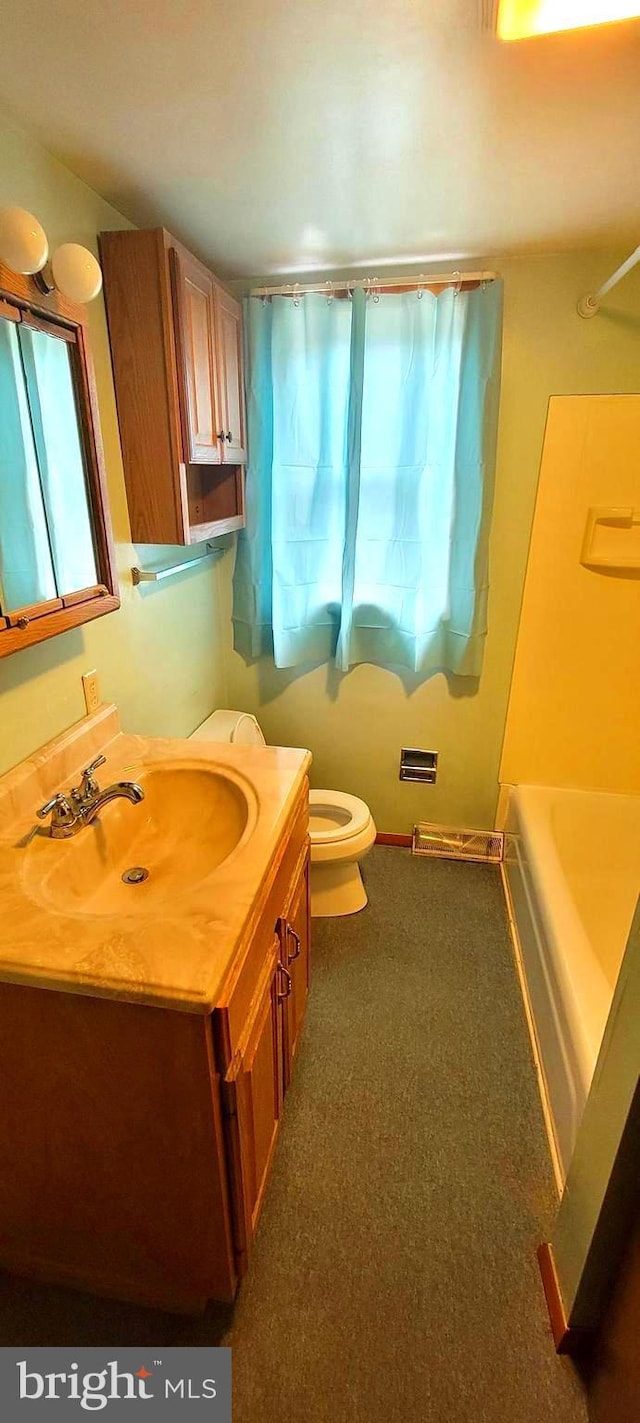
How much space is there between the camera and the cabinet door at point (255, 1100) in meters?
0.99

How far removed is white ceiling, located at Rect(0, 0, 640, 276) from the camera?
0.92 meters

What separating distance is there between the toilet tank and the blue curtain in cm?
28

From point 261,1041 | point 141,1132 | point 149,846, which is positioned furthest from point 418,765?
point 141,1132

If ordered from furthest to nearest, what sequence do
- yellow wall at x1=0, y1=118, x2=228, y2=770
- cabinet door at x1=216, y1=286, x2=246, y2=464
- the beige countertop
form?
cabinet door at x1=216, y1=286, x2=246, y2=464
yellow wall at x1=0, y1=118, x2=228, y2=770
the beige countertop

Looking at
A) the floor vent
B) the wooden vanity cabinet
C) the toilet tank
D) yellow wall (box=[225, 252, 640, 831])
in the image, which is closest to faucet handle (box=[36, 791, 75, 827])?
the wooden vanity cabinet

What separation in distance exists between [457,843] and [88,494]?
6.49 ft

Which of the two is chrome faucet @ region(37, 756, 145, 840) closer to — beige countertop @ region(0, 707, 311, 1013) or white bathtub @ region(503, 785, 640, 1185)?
beige countertop @ region(0, 707, 311, 1013)

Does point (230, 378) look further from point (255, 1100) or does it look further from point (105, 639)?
point (255, 1100)

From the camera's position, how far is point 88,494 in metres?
1.33

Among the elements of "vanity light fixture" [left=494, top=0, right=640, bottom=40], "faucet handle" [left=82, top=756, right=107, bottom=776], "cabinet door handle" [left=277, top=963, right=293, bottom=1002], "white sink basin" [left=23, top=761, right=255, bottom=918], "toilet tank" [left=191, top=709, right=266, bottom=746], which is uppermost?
"vanity light fixture" [left=494, top=0, right=640, bottom=40]

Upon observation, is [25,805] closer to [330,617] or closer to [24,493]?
[24,493]

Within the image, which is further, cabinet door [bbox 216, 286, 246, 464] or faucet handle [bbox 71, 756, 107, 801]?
cabinet door [bbox 216, 286, 246, 464]

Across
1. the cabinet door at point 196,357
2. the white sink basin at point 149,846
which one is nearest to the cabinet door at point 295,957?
the white sink basin at point 149,846

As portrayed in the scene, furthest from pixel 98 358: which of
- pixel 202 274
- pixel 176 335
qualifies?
pixel 202 274
